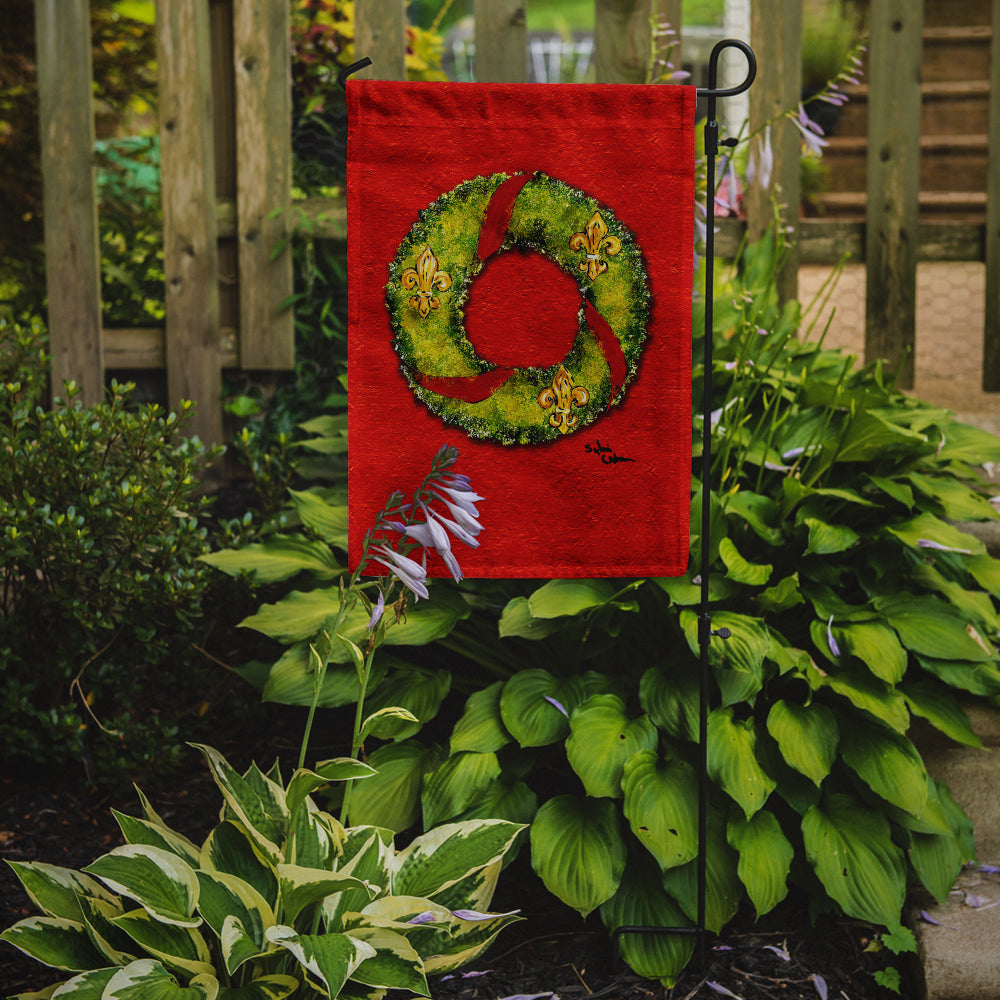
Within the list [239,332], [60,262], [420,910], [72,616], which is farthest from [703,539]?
[60,262]

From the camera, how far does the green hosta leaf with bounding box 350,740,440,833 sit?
2.11 meters

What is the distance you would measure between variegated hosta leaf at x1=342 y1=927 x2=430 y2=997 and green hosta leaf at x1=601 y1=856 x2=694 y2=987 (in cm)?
52

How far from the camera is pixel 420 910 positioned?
169 centimetres

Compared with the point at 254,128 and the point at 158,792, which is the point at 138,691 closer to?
the point at 158,792

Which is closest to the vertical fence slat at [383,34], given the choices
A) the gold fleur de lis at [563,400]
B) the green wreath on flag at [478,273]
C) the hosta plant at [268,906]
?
the green wreath on flag at [478,273]

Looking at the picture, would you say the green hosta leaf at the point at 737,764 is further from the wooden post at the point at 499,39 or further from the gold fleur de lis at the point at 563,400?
the wooden post at the point at 499,39

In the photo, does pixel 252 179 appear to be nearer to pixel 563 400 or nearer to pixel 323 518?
pixel 323 518

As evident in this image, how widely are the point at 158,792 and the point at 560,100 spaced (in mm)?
1788

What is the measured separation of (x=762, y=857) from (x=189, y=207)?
2.67 meters

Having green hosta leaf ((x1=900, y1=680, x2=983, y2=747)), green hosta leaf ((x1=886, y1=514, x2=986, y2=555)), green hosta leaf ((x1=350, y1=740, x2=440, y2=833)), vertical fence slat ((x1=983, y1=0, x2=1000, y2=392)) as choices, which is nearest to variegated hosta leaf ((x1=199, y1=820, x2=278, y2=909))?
green hosta leaf ((x1=350, y1=740, x2=440, y2=833))

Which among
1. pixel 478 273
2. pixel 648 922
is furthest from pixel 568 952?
pixel 478 273

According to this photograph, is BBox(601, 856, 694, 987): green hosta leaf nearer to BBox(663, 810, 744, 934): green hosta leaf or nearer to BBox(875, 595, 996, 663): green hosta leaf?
BBox(663, 810, 744, 934): green hosta leaf

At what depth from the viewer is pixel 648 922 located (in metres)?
2.01

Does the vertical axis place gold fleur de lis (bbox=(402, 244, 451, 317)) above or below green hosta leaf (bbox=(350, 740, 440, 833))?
above
